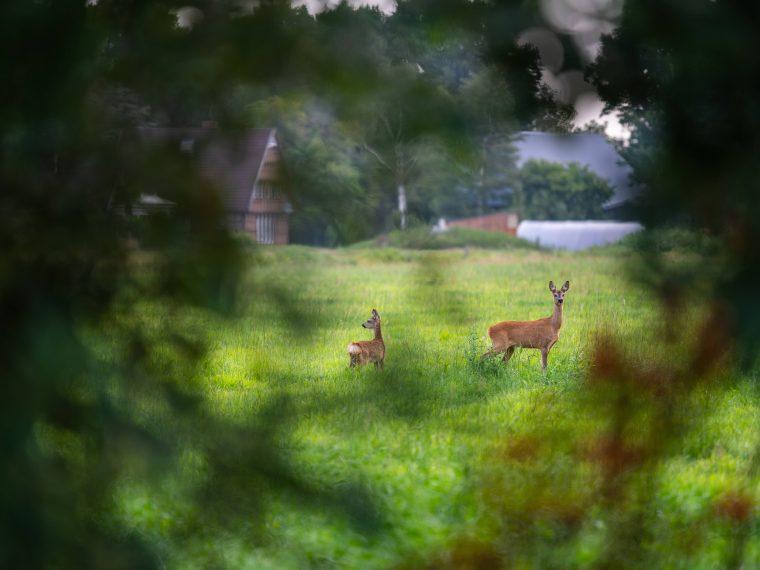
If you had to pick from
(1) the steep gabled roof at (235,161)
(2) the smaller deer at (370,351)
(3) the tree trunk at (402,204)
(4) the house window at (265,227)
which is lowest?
(2) the smaller deer at (370,351)

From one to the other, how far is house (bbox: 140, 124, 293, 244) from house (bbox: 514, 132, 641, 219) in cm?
20

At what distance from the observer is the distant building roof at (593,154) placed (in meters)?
0.80

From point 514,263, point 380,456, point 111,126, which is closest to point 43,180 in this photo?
point 111,126

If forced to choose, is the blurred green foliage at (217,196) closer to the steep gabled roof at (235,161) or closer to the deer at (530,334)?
the steep gabled roof at (235,161)

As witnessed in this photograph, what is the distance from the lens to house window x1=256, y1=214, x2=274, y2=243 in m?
0.82

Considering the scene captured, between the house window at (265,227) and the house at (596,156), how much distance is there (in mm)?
207

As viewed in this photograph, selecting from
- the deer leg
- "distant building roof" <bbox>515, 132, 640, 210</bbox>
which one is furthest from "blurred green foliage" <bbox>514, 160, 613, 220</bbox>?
the deer leg

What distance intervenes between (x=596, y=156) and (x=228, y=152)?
0.29m

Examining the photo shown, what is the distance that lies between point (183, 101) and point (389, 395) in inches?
11.8

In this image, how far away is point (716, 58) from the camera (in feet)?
2.60

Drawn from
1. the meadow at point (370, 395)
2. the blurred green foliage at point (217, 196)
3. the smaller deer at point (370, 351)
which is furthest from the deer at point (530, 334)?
the blurred green foliage at point (217, 196)

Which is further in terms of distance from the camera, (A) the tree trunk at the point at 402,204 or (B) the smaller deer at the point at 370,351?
(B) the smaller deer at the point at 370,351

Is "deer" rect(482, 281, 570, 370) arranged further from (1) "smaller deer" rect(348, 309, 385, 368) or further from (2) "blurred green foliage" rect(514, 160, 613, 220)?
(2) "blurred green foliage" rect(514, 160, 613, 220)

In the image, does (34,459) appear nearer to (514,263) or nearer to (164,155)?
(164,155)
